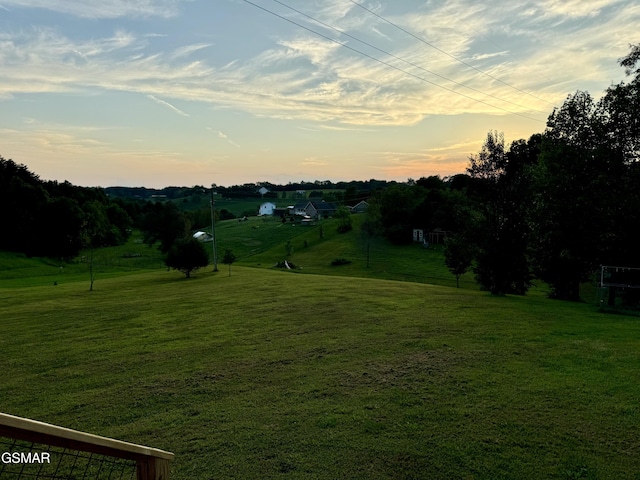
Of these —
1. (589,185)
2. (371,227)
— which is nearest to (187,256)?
(589,185)

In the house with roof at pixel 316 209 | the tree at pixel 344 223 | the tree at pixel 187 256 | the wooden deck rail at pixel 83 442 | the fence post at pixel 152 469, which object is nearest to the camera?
the wooden deck rail at pixel 83 442

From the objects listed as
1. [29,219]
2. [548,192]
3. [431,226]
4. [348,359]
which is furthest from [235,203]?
[348,359]

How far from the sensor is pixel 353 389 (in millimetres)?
8258

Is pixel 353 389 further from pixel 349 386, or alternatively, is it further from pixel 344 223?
pixel 344 223

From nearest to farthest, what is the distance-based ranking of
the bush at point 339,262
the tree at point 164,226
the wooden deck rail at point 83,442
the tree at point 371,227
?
the wooden deck rail at point 83,442
the bush at point 339,262
the tree at point 371,227
the tree at point 164,226

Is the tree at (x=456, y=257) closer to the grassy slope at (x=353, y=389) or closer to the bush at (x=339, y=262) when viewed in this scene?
the grassy slope at (x=353, y=389)

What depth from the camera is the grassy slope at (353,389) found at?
5785mm

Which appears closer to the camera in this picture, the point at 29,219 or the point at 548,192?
the point at 548,192

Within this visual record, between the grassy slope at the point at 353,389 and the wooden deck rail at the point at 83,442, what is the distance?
8.32 ft

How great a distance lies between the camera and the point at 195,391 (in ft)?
27.6

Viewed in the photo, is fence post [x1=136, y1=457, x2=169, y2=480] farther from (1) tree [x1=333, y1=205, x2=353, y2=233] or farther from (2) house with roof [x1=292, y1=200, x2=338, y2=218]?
(2) house with roof [x1=292, y1=200, x2=338, y2=218]

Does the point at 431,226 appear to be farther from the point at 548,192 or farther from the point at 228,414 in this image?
the point at 228,414

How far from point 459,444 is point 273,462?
9.21 ft

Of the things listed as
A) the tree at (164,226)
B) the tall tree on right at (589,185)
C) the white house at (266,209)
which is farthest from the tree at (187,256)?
the white house at (266,209)
